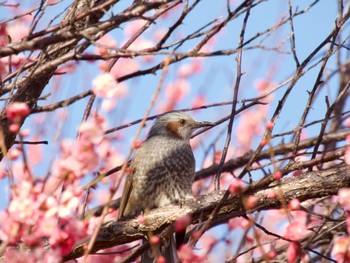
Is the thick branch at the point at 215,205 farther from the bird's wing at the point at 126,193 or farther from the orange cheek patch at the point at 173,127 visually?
the orange cheek patch at the point at 173,127

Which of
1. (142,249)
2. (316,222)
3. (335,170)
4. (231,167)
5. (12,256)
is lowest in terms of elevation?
(12,256)

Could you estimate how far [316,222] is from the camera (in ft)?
18.3

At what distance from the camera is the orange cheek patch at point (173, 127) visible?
5.69 m

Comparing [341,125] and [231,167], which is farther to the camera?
[341,125]

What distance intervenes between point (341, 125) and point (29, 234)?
425 centimetres

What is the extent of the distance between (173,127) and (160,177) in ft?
2.22

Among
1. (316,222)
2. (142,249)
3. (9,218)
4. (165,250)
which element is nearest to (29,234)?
(9,218)

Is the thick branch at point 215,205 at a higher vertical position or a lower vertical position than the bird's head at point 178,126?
lower

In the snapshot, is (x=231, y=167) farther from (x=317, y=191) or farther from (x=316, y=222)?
(x=317, y=191)

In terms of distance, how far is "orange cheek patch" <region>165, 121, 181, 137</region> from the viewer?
18.7 ft

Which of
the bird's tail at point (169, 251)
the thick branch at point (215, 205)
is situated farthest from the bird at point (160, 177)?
the thick branch at point (215, 205)

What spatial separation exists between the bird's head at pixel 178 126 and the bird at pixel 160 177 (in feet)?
0.07

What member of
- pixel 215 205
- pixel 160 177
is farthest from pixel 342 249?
pixel 160 177

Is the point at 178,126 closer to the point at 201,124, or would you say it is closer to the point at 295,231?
the point at 201,124
